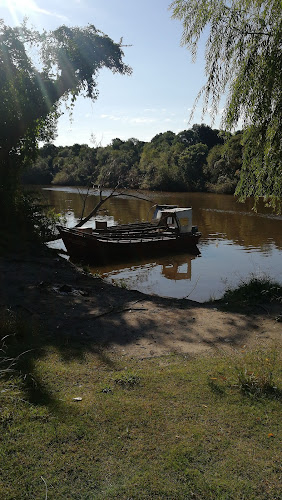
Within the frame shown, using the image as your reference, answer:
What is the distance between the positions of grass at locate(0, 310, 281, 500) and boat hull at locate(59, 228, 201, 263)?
12546mm

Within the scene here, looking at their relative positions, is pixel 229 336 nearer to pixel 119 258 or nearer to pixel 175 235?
pixel 119 258

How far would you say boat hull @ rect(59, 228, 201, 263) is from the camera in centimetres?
1803

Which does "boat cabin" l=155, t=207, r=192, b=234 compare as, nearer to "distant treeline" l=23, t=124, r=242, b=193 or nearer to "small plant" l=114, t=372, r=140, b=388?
"small plant" l=114, t=372, r=140, b=388

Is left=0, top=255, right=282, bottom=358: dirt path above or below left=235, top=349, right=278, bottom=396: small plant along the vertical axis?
below

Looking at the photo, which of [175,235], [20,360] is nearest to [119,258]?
[175,235]

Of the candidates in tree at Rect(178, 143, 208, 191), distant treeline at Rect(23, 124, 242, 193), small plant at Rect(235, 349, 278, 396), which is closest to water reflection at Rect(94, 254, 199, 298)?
small plant at Rect(235, 349, 278, 396)

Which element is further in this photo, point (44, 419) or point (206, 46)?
point (206, 46)

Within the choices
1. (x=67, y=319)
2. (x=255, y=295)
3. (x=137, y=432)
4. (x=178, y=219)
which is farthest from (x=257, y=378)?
(x=178, y=219)

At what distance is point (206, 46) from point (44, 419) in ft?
24.4

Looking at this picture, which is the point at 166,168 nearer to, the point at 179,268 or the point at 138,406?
the point at 179,268

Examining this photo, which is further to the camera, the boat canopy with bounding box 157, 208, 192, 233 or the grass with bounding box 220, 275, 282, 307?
the boat canopy with bounding box 157, 208, 192, 233

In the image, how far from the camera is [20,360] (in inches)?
209

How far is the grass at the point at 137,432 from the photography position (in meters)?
3.07

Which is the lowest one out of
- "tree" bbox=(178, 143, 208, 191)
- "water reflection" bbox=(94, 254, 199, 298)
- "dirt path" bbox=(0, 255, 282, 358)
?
"water reflection" bbox=(94, 254, 199, 298)
